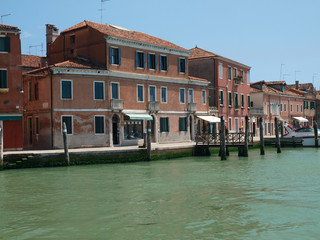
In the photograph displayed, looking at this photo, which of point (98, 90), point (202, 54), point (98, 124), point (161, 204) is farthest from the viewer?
point (202, 54)

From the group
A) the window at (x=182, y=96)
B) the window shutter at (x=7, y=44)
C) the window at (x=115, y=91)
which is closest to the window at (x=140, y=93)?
the window at (x=115, y=91)

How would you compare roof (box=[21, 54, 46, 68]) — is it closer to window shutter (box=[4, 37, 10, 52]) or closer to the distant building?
window shutter (box=[4, 37, 10, 52])

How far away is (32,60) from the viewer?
33.7m

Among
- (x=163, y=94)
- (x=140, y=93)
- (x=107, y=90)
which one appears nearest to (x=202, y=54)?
(x=163, y=94)

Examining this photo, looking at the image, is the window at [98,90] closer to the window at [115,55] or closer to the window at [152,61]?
the window at [115,55]

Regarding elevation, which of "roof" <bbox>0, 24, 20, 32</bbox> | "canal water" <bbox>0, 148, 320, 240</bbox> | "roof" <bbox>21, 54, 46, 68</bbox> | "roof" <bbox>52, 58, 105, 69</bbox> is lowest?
"canal water" <bbox>0, 148, 320, 240</bbox>

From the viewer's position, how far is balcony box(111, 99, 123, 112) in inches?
1141

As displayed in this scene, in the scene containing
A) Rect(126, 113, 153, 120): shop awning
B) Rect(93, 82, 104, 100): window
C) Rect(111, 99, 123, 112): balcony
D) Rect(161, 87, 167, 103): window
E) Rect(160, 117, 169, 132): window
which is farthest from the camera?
Rect(161, 87, 167, 103): window

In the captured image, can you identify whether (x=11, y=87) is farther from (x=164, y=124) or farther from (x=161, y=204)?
(x=161, y=204)

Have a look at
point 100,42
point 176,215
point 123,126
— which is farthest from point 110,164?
point 176,215

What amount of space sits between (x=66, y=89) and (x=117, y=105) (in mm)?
3764

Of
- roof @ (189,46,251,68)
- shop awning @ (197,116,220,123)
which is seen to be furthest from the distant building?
shop awning @ (197,116,220,123)

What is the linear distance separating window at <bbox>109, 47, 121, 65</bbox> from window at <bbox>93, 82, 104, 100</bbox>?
1.88 metres

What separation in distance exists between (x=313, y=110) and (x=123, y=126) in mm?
42420
